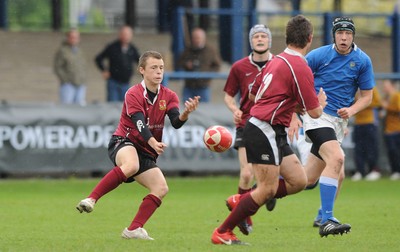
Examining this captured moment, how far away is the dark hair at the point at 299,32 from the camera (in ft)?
33.1

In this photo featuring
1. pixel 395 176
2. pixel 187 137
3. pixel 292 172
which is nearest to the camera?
pixel 292 172

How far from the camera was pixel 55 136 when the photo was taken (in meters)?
19.6

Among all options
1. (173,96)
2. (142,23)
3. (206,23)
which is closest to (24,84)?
(206,23)

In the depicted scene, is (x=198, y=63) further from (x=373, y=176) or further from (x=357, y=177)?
(x=373, y=176)

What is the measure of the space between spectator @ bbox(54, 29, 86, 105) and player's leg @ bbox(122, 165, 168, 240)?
A: 11837mm

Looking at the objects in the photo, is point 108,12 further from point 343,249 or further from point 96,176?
point 343,249

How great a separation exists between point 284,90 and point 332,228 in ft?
5.12

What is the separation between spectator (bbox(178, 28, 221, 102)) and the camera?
21.4 metres

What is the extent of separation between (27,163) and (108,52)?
12.4 feet

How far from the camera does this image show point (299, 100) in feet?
33.0

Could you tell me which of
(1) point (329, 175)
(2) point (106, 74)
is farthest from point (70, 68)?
(1) point (329, 175)

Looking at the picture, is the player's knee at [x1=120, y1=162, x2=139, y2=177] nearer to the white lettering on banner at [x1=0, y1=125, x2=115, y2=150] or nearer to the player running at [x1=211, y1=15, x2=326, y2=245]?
the player running at [x1=211, y1=15, x2=326, y2=245]

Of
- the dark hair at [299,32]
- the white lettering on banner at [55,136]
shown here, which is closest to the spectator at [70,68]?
the white lettering on banner at [55,136]

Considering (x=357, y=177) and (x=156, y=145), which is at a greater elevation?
(x=156, y=145)
